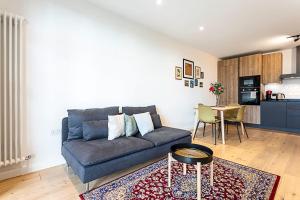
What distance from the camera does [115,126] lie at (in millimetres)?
2354

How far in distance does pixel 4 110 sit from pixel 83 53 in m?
1.25

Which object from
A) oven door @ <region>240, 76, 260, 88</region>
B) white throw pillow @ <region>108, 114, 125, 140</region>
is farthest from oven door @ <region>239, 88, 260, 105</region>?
white throw pillow @ <region>108, 114, 125, 140</region>

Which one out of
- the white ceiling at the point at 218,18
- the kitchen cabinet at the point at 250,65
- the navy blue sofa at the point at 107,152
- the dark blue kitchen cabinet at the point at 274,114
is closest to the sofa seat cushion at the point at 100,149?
the navy blue sofa at the point at 107,152

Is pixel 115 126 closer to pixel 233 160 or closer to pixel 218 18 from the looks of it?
pixel 233 160

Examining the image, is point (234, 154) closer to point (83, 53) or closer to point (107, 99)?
point (107, 99)

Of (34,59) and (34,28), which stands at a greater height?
(34,28)

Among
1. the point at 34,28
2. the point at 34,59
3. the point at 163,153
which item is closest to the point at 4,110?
the point at 34,59

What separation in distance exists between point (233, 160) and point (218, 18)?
2.51m

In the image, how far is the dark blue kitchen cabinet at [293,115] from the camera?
14.4 feet

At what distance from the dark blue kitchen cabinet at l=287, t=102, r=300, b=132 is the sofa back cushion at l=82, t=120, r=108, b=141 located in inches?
197

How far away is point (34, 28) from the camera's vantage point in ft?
6.94

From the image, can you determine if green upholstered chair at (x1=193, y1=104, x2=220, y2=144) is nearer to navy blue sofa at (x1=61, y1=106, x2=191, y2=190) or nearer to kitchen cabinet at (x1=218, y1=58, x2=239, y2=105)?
navy blue sofa at (x1=61, y1=106, x2=191, y2=190)

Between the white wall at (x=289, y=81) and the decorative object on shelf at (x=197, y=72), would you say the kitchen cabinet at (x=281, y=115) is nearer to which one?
the white wall at (x=289, y=81)

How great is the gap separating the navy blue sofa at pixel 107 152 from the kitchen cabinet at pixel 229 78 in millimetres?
3926
